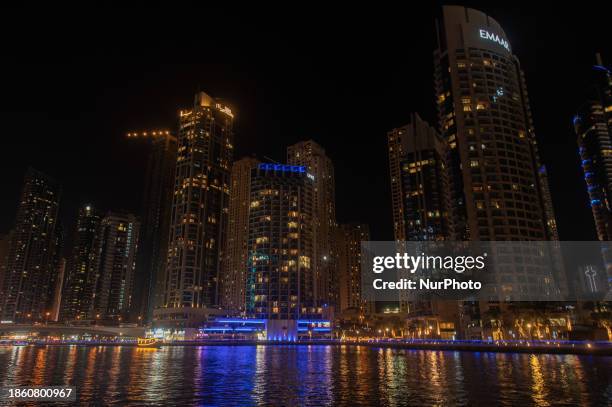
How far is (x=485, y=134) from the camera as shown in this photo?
6526 inches

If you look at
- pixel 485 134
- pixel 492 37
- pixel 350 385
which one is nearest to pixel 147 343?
pixel 350 385

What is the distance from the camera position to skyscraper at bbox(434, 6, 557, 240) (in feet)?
514

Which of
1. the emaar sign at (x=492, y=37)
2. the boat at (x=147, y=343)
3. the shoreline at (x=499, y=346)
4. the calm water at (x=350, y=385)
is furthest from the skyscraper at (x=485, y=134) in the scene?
the boat at (x=147, y=343)

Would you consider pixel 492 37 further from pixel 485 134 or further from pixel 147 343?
pixel 147 343

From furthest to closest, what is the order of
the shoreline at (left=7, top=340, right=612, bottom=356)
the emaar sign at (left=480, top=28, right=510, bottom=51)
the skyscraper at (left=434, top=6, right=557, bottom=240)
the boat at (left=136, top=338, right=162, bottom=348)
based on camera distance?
the emaar sign at (left=480, top=28, right=510, bottom=51), the boat at (left=136, top=338, right=162, bottom=348), the skyscraper at (left=434, top=6, right=557, bottom=240), the shoreline at (left=7, top=340, right=612, bottom=356)

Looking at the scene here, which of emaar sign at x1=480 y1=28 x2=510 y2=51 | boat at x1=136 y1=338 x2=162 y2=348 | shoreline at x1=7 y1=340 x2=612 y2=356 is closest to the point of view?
shoreline at x1=7 y1=340 x2=612 y2=356

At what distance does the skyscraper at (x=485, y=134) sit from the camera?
514ft

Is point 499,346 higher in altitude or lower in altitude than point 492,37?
lower

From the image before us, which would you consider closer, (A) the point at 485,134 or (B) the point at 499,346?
(B) the point at 499,346

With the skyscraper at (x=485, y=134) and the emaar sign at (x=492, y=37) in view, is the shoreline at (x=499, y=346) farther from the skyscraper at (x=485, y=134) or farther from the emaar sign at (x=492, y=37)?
the emaar sign at (x=492, y=37)

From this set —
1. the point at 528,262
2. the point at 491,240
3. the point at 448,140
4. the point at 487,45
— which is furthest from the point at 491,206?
the point at 487,45

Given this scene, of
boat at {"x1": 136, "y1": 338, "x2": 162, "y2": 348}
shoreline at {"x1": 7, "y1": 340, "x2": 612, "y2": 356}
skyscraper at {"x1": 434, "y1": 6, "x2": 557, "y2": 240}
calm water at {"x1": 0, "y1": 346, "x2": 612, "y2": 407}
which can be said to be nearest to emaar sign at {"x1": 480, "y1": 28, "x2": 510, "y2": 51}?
skyscraper at {"x1": 434, "y1": 6, "x2": 557, "y2": 240}

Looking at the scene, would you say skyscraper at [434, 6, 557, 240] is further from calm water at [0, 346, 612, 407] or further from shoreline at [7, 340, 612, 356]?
calm water at [0, 346, 612, 407]

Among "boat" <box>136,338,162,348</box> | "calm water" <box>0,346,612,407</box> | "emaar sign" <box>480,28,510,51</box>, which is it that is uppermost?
"emaar sign" <box>480,28,510,51</box>
